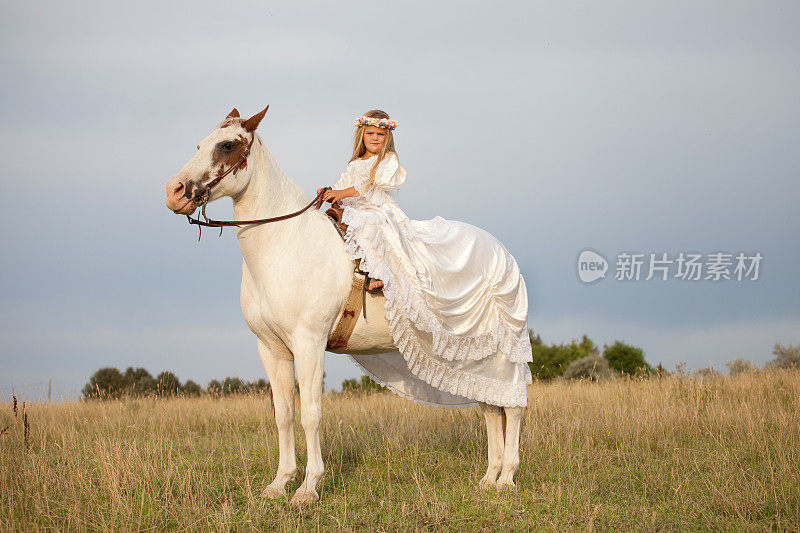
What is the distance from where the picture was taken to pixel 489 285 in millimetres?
6012

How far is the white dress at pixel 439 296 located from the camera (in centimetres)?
544

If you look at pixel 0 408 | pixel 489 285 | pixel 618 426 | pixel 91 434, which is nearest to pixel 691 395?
pixel 618 426

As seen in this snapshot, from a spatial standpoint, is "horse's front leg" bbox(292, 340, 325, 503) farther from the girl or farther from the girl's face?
the girl's face

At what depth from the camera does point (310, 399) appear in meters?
5.21

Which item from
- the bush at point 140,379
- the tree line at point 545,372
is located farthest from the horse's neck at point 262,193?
the bush at point 140,379

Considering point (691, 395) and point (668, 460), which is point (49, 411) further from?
point (691, 395)

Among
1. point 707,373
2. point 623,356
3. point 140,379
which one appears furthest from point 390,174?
point 623,356

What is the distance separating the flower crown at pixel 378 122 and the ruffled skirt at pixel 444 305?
0.65m

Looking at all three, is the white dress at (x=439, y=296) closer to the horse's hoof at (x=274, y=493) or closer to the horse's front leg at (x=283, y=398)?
the horse's front leg at (x=283, y=398)

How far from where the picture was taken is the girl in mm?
5438

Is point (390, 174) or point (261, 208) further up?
point (390, 174)

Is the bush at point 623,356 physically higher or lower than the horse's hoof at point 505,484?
higher

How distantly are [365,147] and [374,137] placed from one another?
171 millimetres

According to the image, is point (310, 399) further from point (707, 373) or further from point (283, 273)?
point (707, 373)
